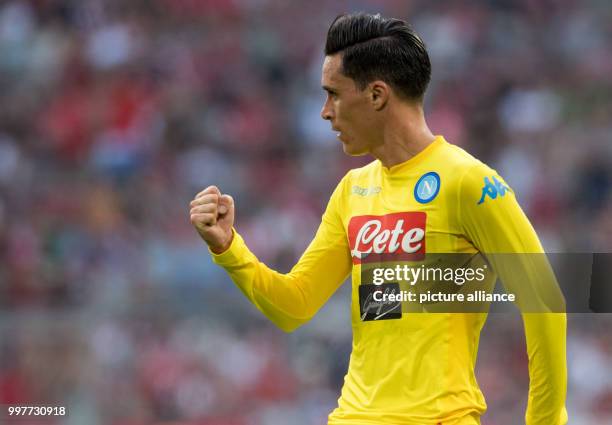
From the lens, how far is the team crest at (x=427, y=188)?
3.26 meters

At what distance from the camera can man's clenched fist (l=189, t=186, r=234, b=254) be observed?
134 inches

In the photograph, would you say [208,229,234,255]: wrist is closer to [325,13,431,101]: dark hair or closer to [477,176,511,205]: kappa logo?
[325,13,431,101]: dark hair

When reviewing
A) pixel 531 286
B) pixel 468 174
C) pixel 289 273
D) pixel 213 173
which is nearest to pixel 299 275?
pixel 289 273

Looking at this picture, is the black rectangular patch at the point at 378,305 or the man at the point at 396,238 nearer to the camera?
the man at the point at 396,238

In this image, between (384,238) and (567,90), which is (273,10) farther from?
(384,238)

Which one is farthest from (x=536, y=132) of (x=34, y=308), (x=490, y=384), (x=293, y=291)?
(x=293, y=291)

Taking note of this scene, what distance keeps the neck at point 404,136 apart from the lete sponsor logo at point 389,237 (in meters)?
0.20

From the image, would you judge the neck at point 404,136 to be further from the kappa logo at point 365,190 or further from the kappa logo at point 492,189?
the kappa logo at point 492,189

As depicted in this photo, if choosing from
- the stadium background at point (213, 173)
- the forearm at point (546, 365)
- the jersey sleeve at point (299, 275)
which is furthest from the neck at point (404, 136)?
the stadium background at point (213, 173)

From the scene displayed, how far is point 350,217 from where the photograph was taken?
349cm

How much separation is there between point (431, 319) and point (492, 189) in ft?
1.35

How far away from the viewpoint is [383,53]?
3.38 meters

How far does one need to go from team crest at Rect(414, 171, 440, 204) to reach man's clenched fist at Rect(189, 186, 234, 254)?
591 millimetres

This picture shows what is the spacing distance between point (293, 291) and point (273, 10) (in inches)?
283
